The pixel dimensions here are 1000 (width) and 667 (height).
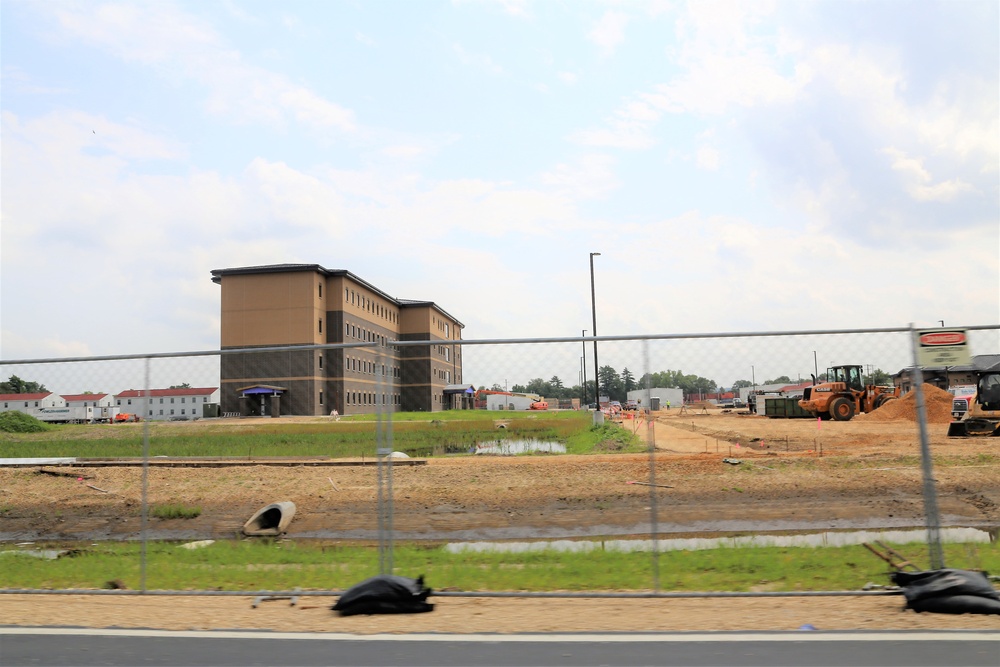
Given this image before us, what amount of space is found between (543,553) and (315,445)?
12.8 ft

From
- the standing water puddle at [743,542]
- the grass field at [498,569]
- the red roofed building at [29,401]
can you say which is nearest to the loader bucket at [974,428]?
the standing water puddle at [743,542]

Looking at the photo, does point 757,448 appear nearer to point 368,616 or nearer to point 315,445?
point 315,445

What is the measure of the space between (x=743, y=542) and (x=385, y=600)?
6.50m

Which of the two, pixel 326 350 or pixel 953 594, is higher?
pixel 326 350

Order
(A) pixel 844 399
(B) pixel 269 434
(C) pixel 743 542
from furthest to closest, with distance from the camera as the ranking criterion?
(A) pixel 844 399
(C) pixel 743 542
(B) pixel 269 434

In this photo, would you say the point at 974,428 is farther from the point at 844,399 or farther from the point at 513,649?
the point at 513,649

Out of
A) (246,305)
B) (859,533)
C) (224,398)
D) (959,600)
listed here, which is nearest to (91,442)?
(224,398)

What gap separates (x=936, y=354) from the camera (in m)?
6.86

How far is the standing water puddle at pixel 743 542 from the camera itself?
34.3 feet

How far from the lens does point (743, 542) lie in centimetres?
1069

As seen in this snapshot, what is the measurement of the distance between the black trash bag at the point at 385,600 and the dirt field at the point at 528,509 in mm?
166

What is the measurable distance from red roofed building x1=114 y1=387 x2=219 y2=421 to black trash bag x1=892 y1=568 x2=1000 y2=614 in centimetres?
769

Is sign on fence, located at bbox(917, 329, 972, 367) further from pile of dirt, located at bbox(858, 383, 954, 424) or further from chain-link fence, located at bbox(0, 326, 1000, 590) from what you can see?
pile of dirt, located at bbox(858, 383, 954, 424)

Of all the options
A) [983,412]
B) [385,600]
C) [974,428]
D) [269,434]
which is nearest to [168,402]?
[269,434]
